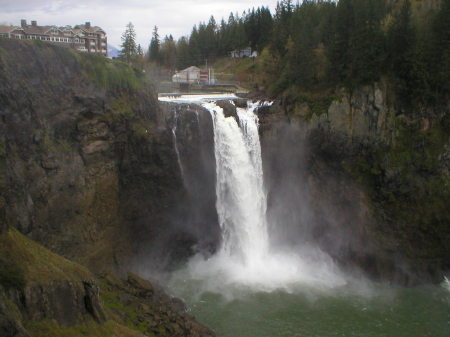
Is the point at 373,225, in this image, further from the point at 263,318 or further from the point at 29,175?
the point at 29,175

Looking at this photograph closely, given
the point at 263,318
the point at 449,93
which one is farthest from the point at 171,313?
the point at 449,93

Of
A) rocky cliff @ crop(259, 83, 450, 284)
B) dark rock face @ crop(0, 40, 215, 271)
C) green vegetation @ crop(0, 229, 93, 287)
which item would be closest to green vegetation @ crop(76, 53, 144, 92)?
dark rock face @ crop(0, 40, 215, 271)

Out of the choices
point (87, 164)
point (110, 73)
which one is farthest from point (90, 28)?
point (87, 164)

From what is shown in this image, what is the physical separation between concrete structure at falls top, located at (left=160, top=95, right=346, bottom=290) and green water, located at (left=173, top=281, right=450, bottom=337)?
2831mm

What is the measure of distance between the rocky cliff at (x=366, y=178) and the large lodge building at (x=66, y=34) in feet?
50.3

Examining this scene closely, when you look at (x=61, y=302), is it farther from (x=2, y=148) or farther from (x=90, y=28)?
(x=90, y=28)

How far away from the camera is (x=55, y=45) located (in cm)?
2194

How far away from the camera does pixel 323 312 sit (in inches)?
866

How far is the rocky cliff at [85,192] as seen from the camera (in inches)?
568

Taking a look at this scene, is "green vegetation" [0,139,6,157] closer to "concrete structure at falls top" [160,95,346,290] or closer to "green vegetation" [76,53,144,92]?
"green vegetation" [76,53,144,92]

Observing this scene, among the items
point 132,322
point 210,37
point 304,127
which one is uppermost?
point 210,37

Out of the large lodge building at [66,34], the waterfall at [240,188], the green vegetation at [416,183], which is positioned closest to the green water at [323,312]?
the green vegetation at [416,183]

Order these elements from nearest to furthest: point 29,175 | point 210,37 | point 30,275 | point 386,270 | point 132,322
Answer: point 30,275 → point 132,322 → point 29,175 → point 386,270 → point 210,37

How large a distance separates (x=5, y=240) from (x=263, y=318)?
12650 millimetres
